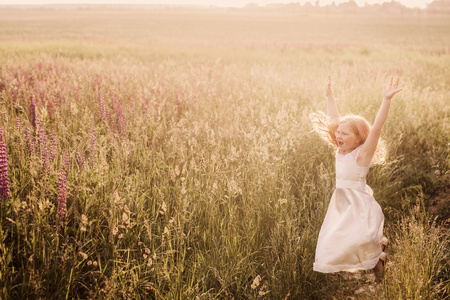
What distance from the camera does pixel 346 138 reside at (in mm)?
2502

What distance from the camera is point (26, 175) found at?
8.18 ft

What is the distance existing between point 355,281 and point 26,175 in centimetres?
258

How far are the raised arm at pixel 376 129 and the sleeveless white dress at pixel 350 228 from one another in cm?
7

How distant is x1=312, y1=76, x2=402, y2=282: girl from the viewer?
227cm

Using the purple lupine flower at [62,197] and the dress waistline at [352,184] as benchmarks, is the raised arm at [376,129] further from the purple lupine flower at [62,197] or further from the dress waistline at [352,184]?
the purple lupine flower at [62,197]

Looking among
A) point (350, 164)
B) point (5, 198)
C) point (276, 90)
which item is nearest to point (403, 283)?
point (350, 164)

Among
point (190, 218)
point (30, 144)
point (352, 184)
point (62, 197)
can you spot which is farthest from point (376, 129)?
point (30, 144)

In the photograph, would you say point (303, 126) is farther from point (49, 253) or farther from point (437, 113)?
point (49, 253)

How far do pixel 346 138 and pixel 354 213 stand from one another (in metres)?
0.56

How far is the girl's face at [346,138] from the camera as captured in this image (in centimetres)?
250

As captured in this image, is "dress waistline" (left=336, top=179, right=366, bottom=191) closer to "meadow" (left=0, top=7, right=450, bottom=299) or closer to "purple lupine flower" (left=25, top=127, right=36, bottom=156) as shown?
"meadow" (left=0, top=7, right=450, bottom=299)

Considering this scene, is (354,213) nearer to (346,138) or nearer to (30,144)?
(346,138)

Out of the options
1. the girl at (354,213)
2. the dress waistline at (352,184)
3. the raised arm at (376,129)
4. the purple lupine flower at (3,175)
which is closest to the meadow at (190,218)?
the purple lupine flower at (3,175)

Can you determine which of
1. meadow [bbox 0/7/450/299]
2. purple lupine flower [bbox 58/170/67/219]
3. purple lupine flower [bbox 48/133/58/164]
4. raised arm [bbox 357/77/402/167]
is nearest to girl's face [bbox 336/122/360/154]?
raised arm [bbox 357/77/402/167]
